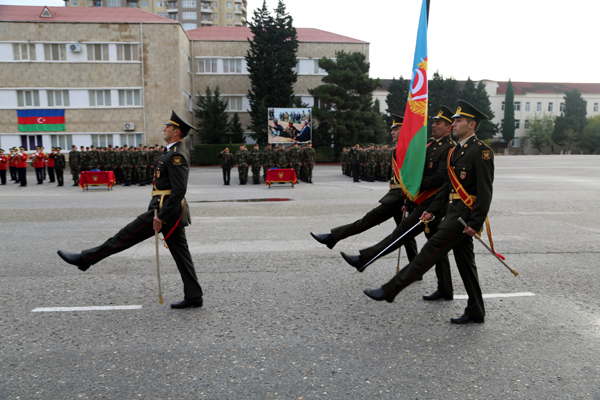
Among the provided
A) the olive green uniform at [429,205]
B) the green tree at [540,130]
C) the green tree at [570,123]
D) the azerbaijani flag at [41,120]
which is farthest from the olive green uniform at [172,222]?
the green tree at [540,130]

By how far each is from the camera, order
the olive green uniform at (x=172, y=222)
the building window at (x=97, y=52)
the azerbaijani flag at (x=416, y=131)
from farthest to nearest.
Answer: the building window at (x=97, y=52) → the azerbaijani flag at (x=416, y=131) → the olive green uniform at (x=172, y=222)

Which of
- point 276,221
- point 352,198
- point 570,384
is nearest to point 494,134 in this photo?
point 352,198

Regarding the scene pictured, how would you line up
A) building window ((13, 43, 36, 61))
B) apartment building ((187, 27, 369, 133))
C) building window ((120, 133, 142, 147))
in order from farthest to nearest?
apartment building ((187, 27, 369, 133)) < building window ((120, 133, 142, 147)) < building window ((13, 43, 36, 61))

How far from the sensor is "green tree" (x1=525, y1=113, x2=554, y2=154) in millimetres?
86375

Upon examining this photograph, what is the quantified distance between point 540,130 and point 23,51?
274ft

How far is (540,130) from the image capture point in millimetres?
86562

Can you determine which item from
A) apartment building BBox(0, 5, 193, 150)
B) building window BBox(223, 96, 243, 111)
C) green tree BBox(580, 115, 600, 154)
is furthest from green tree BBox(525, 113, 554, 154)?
apartment building BBox(0, 5, 193, 150)

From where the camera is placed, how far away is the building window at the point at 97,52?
3947 cm

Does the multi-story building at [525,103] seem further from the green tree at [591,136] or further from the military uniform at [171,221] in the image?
the military uniform at [171,221]

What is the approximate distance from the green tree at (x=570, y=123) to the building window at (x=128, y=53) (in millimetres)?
75712

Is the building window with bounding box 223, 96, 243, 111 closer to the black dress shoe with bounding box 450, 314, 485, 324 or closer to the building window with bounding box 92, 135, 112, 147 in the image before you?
the building window with bounding box 92, 135, 112, 147

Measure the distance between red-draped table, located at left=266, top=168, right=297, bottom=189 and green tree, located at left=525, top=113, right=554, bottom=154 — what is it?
267 ft

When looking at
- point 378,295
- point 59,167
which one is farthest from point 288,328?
point 59,167

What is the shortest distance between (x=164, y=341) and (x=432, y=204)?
308cm
